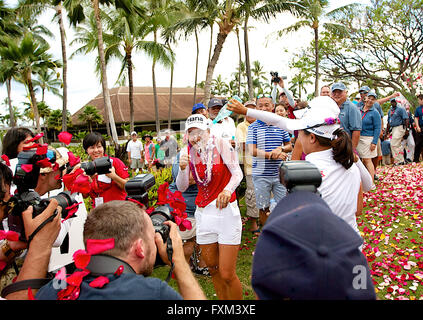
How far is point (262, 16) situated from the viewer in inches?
551

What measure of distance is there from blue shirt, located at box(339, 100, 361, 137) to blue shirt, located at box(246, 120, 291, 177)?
A: 135 centimetres

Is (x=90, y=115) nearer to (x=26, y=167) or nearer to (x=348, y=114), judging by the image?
(x=348, y=114)

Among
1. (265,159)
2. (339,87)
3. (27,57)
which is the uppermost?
(27,57)

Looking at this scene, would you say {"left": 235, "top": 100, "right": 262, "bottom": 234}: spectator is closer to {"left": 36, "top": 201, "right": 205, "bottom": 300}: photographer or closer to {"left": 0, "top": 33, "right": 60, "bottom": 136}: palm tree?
{"left": 36, "top": 201, "right": 205, "bottom": 300}: photographer

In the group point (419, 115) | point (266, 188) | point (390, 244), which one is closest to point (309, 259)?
point (266, 188)

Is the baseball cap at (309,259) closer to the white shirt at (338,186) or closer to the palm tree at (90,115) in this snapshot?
the white shirt at (338,186)

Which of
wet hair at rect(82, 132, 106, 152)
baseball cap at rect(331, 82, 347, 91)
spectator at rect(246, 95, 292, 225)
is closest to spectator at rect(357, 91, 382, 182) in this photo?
baseball cap at rect(331, 82, 347, 91)

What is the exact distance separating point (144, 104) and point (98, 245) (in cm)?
3959

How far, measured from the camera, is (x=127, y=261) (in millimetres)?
1394

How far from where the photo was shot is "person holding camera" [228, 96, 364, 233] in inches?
82.2

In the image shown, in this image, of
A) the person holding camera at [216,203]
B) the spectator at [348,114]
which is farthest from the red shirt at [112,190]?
the spectator at [348,114]

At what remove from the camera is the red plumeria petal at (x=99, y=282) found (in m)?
1.24
